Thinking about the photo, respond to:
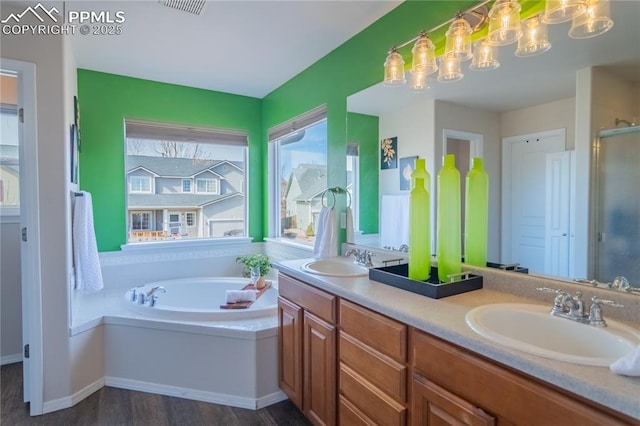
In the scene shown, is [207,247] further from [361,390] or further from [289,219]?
[361,390]

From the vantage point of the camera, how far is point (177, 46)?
2490 millimetres

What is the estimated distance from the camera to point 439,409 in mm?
1066

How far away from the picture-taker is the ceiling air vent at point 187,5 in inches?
75.4

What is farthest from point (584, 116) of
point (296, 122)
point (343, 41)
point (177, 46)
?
point (177, 46)

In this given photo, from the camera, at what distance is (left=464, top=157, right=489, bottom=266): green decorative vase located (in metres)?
1.54

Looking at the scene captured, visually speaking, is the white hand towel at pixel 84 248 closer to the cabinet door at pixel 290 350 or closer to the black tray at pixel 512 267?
the cabinet door at pixel 290 350

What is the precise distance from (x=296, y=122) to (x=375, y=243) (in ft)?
4.86

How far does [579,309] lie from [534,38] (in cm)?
105

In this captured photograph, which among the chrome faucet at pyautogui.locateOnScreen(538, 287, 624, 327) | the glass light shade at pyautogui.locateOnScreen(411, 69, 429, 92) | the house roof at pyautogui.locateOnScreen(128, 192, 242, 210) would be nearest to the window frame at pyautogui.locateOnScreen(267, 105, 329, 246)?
the house roof at pyautogui.locateOnScreen(128, 192, 242, 210)

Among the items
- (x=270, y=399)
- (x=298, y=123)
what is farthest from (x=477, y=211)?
(x=298, y=123)

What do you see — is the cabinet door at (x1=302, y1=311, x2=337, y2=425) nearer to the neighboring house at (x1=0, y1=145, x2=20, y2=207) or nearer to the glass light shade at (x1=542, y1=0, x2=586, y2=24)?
the glass light shade at (x1=542, y1=0, x2=586, y2=24)

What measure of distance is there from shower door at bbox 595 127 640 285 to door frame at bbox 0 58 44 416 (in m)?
2.81

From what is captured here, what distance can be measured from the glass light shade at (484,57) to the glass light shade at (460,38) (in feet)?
0.12

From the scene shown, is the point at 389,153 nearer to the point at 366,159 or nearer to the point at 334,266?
the point at 366,159
